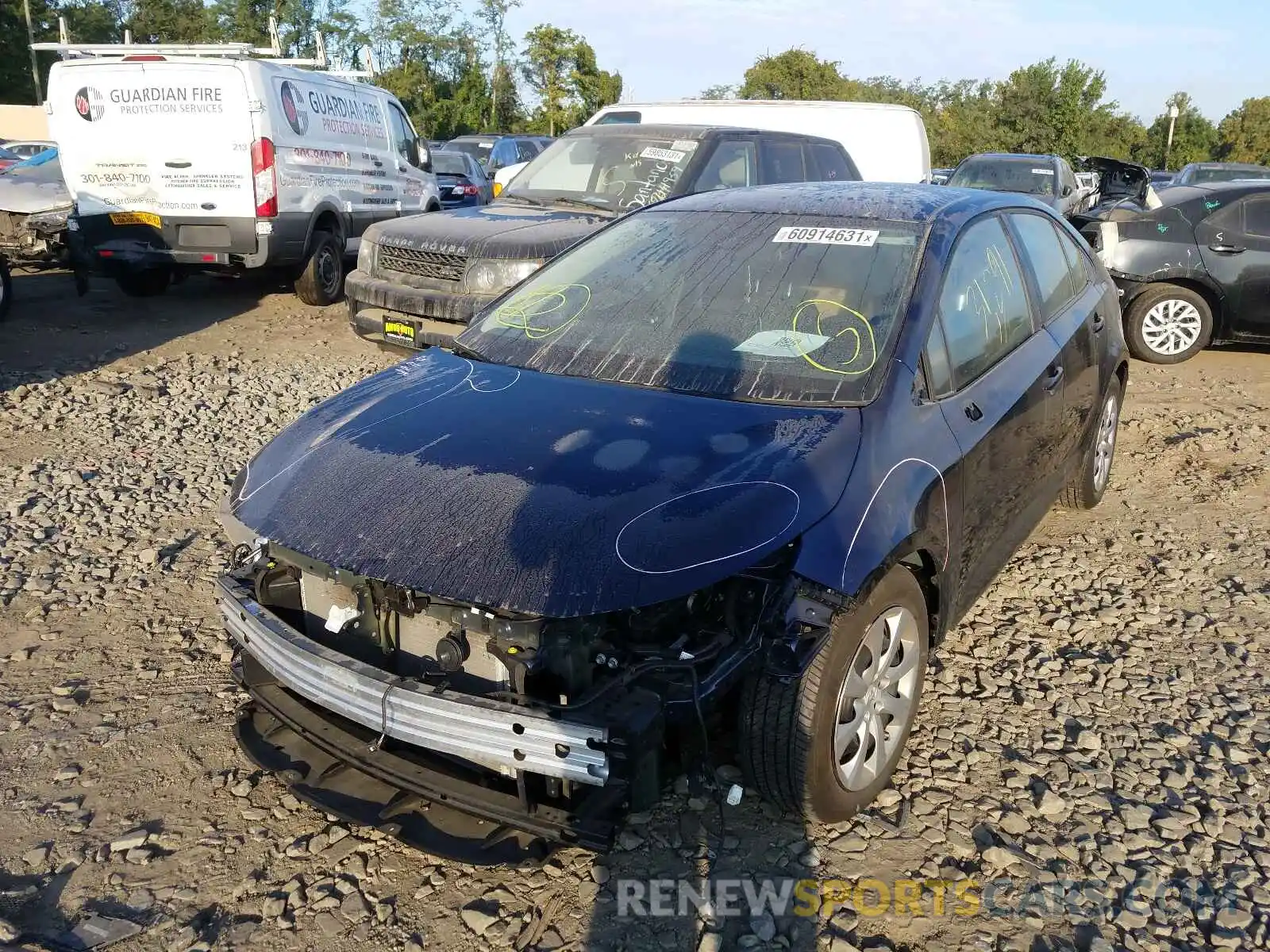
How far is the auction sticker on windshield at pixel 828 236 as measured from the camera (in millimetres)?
3574

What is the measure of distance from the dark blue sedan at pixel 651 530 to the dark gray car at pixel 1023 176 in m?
12.1

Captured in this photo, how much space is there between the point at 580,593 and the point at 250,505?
3.90 ft

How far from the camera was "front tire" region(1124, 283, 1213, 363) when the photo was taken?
28.9 ft

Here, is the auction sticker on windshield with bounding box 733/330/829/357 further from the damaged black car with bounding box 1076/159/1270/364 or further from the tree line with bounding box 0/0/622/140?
the tree line with bounding box 0/0/622/140

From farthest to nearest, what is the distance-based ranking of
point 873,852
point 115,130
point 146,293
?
1. point 146,293
2. point 115,130
3. point 873,852

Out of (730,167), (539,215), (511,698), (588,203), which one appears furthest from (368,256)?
(511,698)

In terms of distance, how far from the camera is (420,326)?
6.89 metres

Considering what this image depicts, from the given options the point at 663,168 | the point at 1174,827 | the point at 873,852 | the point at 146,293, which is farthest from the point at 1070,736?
the point at 146,293

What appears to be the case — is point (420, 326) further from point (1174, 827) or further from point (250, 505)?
point (1174, 827)

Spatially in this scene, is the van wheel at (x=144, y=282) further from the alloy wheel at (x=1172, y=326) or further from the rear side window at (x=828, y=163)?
the alloy wheel at (x=1172, y=326)

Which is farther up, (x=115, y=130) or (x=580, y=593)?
(x=115, y=130)

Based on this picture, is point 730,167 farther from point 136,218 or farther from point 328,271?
point 136,218

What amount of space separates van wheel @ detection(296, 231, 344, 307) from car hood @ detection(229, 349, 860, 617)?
302 inches

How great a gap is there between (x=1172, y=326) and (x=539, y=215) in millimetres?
5678
